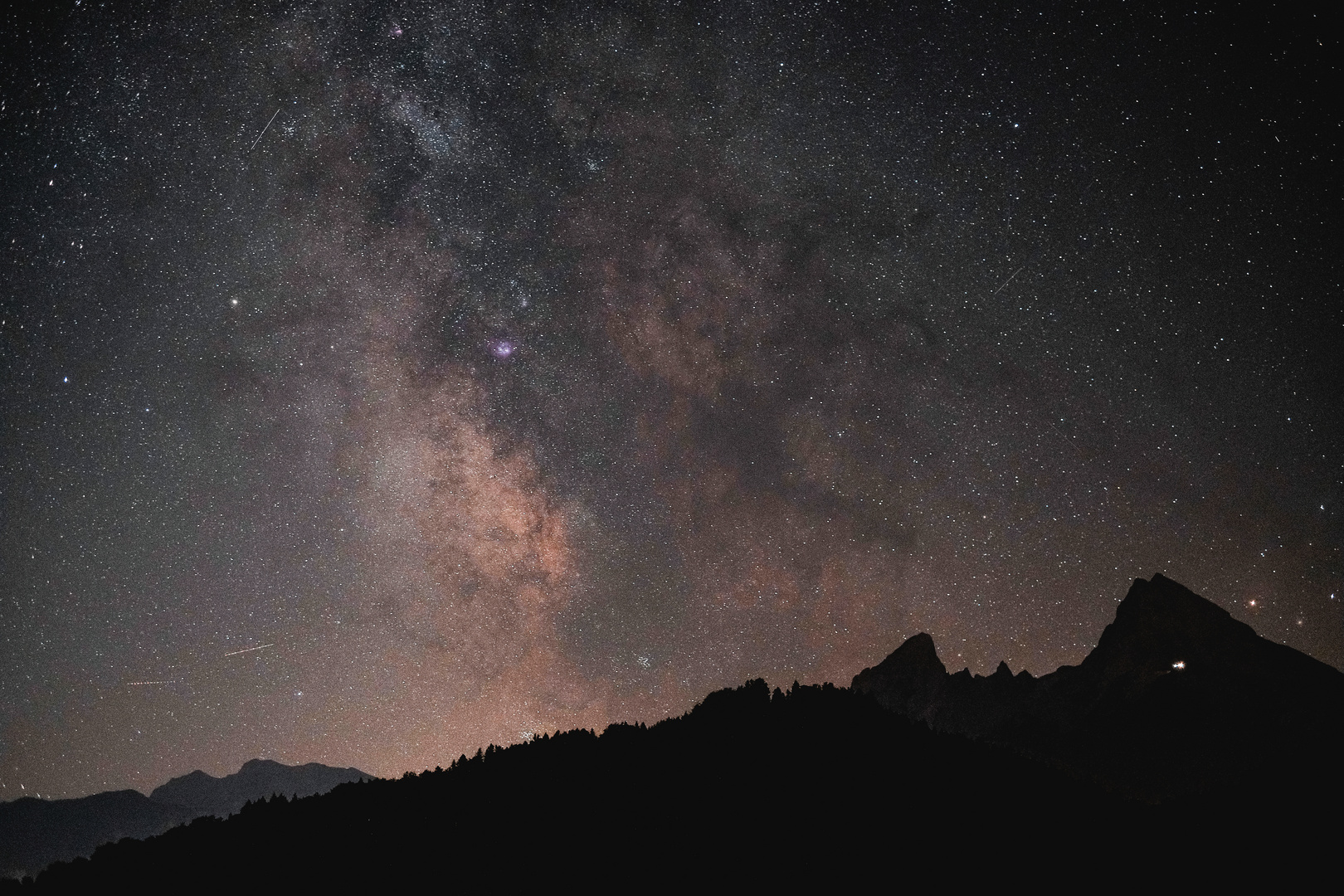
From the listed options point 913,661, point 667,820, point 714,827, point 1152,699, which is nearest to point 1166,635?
point 1152,699

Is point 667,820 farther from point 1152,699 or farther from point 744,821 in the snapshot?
point 1152,699

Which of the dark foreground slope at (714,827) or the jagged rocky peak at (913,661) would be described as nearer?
the dark foreground slope at (714,827)

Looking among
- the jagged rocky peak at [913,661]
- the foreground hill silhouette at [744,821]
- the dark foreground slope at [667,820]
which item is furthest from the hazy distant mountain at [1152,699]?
the dark foreground slope at [667,820]

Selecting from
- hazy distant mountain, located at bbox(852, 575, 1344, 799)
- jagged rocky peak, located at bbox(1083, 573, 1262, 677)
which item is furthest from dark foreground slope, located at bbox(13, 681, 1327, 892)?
jagged rocky peak, located at bbox(1083, 573, 1262, 677)

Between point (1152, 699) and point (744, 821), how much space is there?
62.8 m

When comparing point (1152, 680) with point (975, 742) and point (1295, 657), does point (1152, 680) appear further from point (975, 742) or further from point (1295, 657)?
point (975, 742)

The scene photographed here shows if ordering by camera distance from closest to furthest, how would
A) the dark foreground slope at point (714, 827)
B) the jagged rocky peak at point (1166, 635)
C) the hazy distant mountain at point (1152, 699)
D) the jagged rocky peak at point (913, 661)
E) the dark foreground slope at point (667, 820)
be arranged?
the dark foreground slope at point (714, 827) < the dark foreground slope at point (667, 820) < the hazy distant mountain at point (1152, 699) < the jagged rocky peak at point (1166, 635) < the jagged rocky peak at point (913, 661)

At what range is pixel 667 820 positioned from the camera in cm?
1948

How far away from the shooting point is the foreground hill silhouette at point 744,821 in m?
17.2

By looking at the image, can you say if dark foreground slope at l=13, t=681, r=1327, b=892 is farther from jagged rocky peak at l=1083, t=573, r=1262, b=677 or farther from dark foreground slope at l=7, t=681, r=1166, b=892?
jagged rocky peak at l=1083, t=573, r=1262, b=677

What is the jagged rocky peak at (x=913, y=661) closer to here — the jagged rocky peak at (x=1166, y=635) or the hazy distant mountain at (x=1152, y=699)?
the hazy distant mountain at (x=1152, y=699)

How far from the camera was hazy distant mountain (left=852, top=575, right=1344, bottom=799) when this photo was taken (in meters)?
55.1

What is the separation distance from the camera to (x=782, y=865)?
17094 millimetres

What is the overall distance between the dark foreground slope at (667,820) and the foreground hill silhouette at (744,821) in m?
0.07
